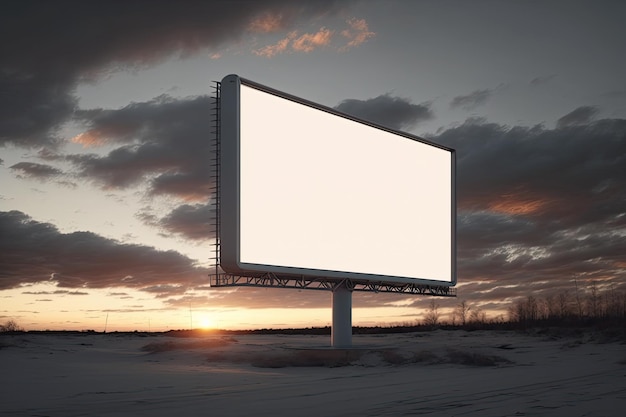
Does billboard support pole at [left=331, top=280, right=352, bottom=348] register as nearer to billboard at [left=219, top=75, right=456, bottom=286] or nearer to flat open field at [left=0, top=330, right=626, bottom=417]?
billboard at [left=219, top=75, right=456, bottom=286]

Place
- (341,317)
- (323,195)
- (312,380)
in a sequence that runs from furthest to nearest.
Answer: (341,317)
(323,195)
(312,380)

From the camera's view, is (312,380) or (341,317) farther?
(341,317)

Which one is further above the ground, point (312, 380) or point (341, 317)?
point (341, 317)

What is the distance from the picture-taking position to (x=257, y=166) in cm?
2548

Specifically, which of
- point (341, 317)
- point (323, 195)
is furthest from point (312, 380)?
point (341, 317)

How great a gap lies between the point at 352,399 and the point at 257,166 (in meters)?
12.3

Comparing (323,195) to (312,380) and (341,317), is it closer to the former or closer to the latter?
(341,317)

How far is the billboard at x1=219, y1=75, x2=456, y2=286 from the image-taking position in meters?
24.9

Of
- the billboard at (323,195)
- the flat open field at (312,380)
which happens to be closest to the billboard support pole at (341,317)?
the billboard at (323,195)

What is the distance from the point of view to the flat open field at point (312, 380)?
42.9 feet

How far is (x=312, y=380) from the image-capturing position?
19.3m

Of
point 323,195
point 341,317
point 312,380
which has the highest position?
point 323,195

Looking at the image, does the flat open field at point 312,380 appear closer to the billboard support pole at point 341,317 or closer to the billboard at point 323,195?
the billboard support pole at point 341,317

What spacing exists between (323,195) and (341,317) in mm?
5480
